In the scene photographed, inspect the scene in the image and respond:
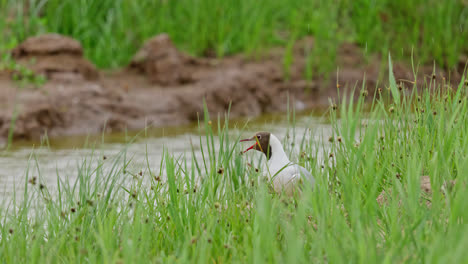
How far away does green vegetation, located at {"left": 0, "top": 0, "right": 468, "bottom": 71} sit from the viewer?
9742 millimetres

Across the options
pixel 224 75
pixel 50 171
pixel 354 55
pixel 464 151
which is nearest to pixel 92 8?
pixel 224 75

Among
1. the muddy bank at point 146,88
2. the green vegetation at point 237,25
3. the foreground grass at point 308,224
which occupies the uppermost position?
the green vegetation at point 237,25

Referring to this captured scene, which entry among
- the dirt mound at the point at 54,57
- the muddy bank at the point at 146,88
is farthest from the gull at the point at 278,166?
the dirt mound at the point at 54,57

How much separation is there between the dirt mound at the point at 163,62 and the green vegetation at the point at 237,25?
572mm

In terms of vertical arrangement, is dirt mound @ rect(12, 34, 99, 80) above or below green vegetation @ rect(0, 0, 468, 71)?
below

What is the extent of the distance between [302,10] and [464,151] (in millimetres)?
7757

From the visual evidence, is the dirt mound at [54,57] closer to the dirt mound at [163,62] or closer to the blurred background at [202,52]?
the blurred background at [202,52]

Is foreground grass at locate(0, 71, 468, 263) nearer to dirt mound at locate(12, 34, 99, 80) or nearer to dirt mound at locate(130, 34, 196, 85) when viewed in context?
dirt mound at locate(12, 34, 99, 80)

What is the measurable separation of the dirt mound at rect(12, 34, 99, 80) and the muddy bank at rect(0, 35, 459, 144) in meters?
0.01

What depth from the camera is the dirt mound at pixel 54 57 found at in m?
8.41

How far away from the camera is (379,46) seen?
10.5 metres

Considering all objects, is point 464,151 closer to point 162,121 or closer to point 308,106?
point 162,121

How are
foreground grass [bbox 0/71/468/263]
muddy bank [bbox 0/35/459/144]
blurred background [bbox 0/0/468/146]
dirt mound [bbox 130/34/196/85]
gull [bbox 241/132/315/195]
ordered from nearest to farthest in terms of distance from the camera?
foreground grass [bbox 0/71/468/263] < gull [bbox 241/132/315/195] < muddy bank [bbox 0/35/459/144] < blurred background [bbox 0/0/468/146] < dirt mound [bbox 130/34/196/85]

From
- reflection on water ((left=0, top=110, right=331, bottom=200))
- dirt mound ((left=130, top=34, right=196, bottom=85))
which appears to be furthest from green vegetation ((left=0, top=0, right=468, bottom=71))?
reflection on water ((left=0, top=110, right=331, bottom=200))
